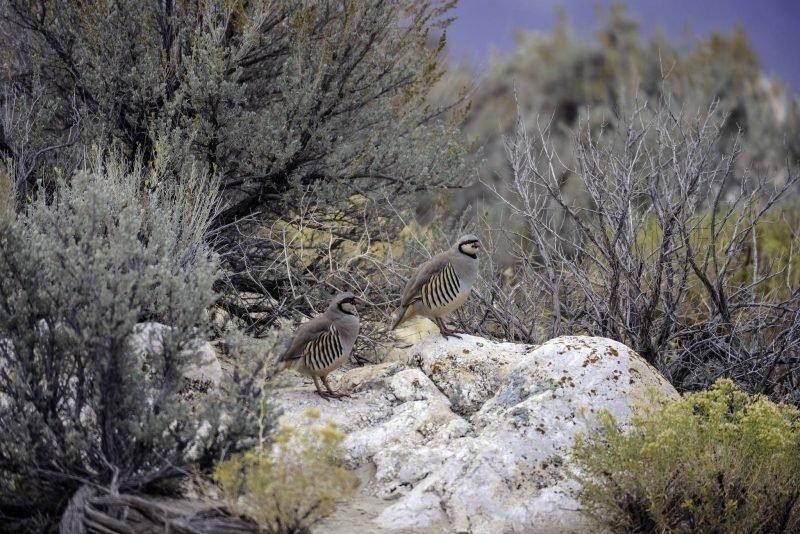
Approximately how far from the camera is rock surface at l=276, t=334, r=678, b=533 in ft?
17.3

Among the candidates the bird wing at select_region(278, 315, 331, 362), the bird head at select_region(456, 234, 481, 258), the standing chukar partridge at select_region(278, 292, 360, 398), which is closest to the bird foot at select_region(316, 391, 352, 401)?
the standing chukar partridge at select_region(278, 292, 360, 398)

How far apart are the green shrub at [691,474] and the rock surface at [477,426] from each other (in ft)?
0.99

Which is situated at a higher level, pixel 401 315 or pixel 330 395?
pixel 401 315

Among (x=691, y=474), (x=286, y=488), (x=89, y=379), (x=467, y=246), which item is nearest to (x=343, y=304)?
(x=467, y=246)

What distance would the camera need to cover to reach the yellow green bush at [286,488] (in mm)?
4426

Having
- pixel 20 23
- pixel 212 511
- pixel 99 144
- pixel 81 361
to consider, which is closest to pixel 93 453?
pixel 81 361

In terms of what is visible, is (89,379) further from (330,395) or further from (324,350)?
(330,395)

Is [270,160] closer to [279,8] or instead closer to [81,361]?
[279,8]

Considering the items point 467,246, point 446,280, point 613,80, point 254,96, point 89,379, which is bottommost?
point 89,379

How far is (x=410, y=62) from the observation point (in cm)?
1028

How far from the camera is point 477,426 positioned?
6168 mm

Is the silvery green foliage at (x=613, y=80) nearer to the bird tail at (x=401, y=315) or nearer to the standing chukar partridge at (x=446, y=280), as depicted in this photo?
the bird tail at (x=401, y=315)

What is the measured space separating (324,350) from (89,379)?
6.08 ft

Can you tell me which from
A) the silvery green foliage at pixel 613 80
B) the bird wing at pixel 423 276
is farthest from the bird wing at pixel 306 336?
the silvery green foliage at pixel 613 80
